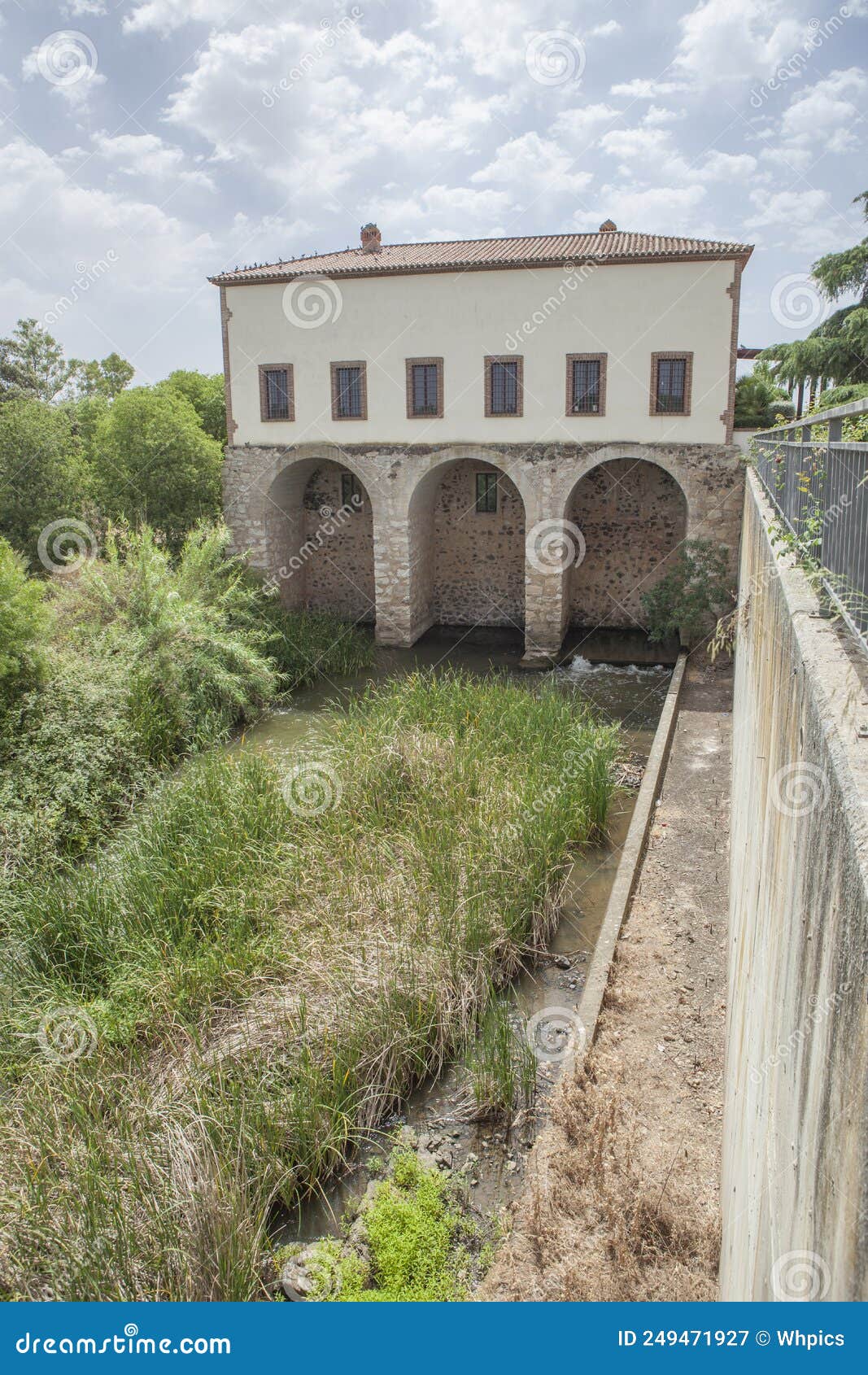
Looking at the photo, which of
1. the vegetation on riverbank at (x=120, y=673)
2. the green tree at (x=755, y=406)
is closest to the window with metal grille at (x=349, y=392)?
the vegetation on riverbank at (x=120, y=673)

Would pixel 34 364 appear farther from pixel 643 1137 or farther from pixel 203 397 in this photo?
pixel 643 1137

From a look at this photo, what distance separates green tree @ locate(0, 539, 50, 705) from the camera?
10.5 meters

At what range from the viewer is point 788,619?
2.93 m

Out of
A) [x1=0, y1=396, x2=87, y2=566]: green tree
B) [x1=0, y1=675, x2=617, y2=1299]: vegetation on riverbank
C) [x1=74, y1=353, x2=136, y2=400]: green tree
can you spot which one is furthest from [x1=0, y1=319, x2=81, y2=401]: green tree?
[x1=0, y1=675, x2=617, y2=1299]: vegetation on riverbank

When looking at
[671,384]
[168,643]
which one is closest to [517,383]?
[671,384]

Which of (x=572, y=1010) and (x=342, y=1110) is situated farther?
(x=572, y=1010)

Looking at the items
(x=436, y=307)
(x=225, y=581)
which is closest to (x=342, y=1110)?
(x=225, y=581)

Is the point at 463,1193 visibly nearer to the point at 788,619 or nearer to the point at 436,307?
the point at 788,619

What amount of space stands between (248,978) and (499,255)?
14989 millimetres

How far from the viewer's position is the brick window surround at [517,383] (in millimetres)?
17172

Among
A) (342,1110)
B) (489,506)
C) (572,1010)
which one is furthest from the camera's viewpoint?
(489,506)
